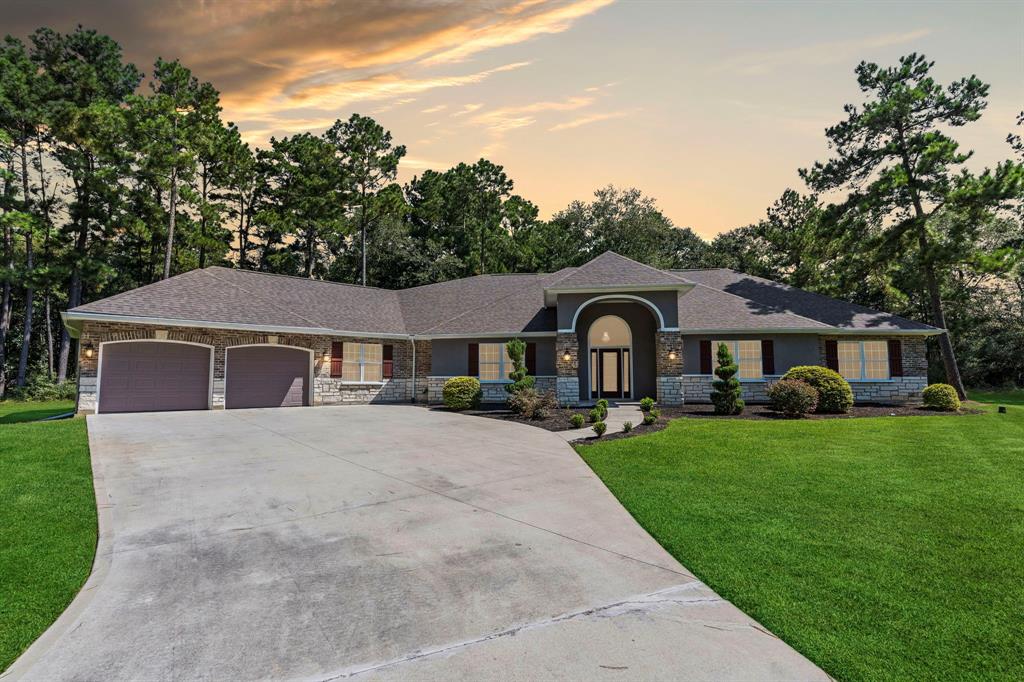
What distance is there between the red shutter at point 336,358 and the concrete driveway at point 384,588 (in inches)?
499

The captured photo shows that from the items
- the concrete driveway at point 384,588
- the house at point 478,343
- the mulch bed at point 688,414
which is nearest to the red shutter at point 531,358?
the house at point 478,343

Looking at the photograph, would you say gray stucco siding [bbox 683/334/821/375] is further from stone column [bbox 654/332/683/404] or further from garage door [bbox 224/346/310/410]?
garage door [bbox 224/346/310/410]

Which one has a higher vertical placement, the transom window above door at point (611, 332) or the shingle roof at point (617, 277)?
the shingle roof at point (617, 277)

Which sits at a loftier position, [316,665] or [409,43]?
[409,43]

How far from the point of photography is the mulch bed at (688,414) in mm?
13509

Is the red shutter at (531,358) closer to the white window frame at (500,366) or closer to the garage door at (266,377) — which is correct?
the white window frame at (500,366)

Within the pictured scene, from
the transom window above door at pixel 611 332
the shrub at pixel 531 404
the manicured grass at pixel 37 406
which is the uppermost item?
the transom window above door at pixel 611 332

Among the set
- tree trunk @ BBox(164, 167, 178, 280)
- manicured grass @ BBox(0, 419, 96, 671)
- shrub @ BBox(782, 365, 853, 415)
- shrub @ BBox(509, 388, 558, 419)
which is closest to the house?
shrub @ BBox(509, 388, 558, 419)

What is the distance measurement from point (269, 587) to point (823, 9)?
541 inches

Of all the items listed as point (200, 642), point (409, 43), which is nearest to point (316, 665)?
point (200, 642)

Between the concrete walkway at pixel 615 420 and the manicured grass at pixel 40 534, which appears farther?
the concrete walkway at pixel 615 420

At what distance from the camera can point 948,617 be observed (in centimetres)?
388

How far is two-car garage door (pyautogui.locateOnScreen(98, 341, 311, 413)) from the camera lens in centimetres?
1725

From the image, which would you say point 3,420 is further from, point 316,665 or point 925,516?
point 925,516
